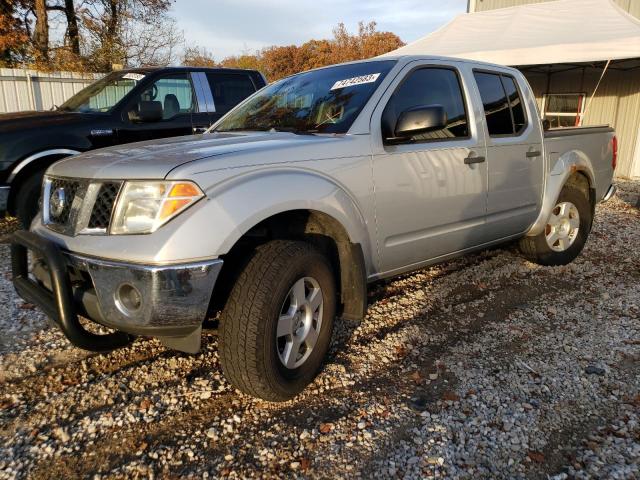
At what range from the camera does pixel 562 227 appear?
4.96 m

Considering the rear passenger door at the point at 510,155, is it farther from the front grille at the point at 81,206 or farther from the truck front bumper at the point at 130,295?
the front grille at the point at 81,206

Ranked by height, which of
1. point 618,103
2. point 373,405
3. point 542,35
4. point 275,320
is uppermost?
point 542,35

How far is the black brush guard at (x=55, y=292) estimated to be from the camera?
222 centimetres

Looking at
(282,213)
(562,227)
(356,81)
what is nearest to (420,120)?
(356,81)

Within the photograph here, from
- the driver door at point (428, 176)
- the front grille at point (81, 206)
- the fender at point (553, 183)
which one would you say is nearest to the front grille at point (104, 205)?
the front grille at point (81, 206)

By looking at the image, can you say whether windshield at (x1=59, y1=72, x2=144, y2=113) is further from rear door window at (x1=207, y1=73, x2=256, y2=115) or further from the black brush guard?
the black brush guard

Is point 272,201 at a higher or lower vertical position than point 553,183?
higher

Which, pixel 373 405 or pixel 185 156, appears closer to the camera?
pixel 185 156

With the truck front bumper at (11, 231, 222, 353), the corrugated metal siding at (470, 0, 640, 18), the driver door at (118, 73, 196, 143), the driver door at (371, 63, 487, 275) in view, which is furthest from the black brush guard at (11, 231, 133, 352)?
the corrugated metal siding at (470, 0, 640, 18)

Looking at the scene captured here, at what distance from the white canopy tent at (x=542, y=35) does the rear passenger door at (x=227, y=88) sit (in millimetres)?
6966

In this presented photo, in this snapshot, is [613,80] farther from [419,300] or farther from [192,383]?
[192,383]

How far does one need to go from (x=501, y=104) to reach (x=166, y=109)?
380cm

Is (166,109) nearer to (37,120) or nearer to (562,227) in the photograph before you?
(37,120)

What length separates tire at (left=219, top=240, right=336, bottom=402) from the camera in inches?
93.4
